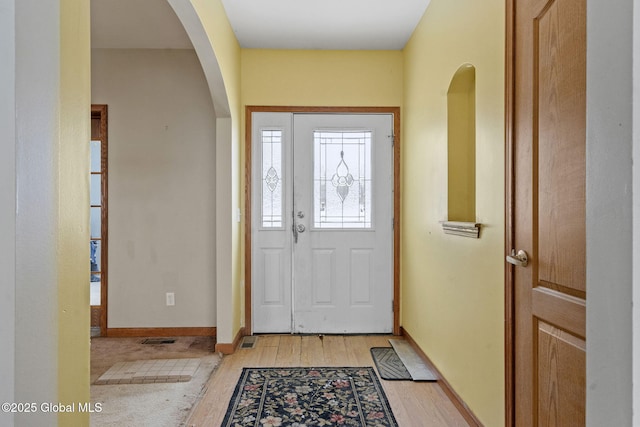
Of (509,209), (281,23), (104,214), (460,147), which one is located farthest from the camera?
(104,214)

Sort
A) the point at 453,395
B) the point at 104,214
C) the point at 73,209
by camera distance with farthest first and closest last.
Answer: the point at 104,214 → the point at 453,395 → the point at 73,209

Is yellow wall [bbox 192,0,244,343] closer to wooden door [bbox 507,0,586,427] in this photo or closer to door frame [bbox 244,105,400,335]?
door frame [bbox 244,105,400,335]

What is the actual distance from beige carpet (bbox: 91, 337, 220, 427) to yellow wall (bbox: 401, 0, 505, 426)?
1492 millimetres

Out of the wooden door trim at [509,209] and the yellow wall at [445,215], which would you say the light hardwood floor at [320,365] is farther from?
the wooden door trim at [509,209]

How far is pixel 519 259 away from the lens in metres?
1.59

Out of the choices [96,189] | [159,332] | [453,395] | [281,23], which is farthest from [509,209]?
[96,189]

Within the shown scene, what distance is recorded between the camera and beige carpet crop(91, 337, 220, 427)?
7.34ft

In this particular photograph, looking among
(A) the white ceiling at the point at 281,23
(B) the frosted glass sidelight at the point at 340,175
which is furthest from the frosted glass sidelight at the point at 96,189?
(B) the frosted glass sidelight at the point at 340,175

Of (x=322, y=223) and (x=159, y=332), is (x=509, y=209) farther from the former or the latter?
(x=159, y=332)

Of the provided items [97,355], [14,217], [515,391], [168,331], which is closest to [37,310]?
[14,217]

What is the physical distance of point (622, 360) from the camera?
68cm

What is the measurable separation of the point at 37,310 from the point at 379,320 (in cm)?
319

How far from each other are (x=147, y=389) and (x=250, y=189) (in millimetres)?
1735

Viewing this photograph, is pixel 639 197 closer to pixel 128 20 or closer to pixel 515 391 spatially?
pixel 515 391
